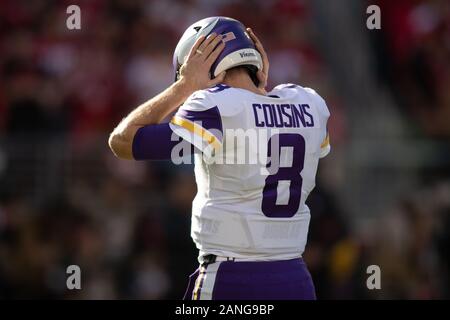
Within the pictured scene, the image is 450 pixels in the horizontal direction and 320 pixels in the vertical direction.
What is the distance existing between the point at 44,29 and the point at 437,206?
511cm

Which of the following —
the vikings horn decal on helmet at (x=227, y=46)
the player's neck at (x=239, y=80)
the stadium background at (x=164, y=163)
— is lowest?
the stadium background at (x=164, y=163)

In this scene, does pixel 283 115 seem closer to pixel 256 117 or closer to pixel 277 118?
pixel 277 118

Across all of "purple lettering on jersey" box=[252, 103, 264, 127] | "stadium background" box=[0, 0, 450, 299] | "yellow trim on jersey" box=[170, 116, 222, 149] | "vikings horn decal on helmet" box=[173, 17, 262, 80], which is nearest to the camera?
"yellow trim on jersey" box=[170, 116, 222, 149]

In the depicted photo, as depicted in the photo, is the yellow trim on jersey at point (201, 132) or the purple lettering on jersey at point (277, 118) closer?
the yellow trim on jersey at point (201, 132)

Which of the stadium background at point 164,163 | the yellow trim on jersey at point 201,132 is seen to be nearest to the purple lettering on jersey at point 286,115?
the yellow trim on jersey at point 201,132

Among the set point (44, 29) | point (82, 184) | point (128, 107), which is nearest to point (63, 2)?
point (44, 29)

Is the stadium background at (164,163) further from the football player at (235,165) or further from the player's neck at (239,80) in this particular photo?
the player's neck at (239,80)

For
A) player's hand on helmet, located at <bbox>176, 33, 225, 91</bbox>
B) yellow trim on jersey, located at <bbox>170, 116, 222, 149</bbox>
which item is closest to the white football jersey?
yellow trim on jersey, located at <bbox>170, 116, 222, 149</bbox>

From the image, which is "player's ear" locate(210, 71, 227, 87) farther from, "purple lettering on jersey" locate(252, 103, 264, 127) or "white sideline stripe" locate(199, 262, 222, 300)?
"white sideline stripe" locate(199, 262, 222, 300)

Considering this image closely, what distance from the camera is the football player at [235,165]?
5.64 m

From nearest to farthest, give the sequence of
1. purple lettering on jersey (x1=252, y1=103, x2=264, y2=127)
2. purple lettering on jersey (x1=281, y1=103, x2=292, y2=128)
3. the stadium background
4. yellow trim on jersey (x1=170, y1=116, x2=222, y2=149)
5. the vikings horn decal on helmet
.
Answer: yellow trim on jersey (x1=170, y1=116, x2=222, y2=149) → purple lettering on jersey (x1=252, y1=103, x2=264, y2=127) → purple lettering on jersey (x1=281, y1=103, x2=292, y2=128) → the vikings horn decal on helmet → the stadium background

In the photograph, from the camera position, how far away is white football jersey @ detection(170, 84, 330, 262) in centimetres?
561

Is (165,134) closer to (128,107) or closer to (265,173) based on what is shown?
(265,173)

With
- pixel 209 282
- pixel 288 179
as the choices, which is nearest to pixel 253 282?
pixel 209 282
